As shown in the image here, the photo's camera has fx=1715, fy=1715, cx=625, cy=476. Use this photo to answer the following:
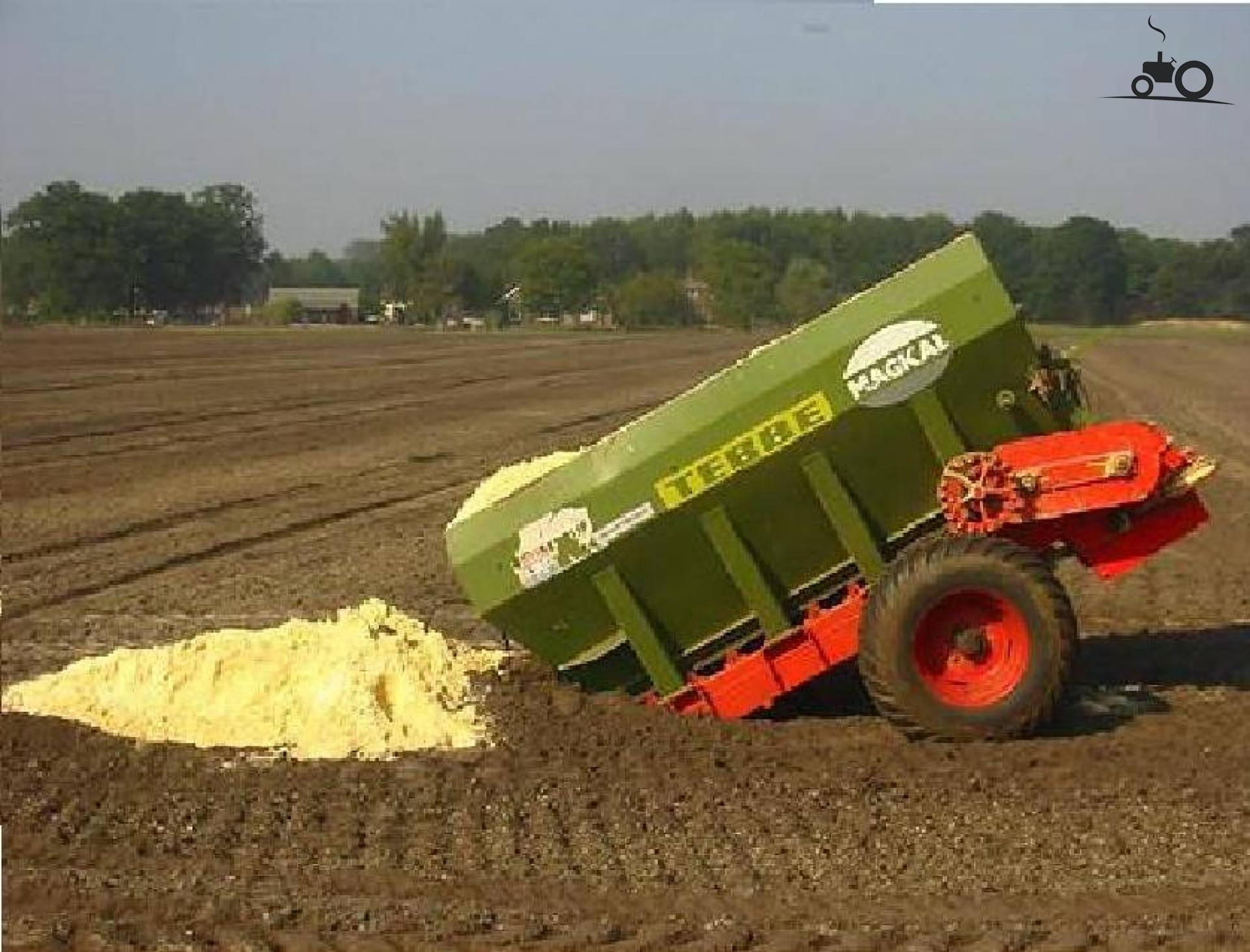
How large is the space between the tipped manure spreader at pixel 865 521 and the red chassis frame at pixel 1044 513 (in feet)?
0.03

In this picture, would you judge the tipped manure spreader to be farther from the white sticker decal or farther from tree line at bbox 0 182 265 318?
tree line at bbox 0 182 265 318

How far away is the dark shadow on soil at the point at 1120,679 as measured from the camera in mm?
8727

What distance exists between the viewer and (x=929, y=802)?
7211 millimetres

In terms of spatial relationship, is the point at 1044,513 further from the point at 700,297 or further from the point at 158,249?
the point at 158,249

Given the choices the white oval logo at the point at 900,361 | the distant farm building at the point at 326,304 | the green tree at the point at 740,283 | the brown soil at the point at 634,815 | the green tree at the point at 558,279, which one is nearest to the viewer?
the brown soil at the point at 634,815

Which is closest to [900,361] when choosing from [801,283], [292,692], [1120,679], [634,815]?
[634,815]

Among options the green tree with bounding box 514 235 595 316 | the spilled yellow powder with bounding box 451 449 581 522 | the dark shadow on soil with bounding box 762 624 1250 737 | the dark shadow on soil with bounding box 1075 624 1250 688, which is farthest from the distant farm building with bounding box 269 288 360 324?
the dark shadow on soil with bounding box 762 624 1250 737

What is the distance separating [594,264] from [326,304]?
25255 millimetres

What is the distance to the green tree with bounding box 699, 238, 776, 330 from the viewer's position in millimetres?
55531

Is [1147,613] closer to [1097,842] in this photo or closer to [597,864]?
[1097,842]

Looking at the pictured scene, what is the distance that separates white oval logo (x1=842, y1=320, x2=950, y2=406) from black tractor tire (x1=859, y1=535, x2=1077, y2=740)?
2.45ft

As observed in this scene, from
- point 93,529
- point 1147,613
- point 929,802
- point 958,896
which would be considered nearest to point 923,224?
point 1147,613

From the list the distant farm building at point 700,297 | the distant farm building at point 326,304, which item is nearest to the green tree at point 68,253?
the distant farm building at point 326,304

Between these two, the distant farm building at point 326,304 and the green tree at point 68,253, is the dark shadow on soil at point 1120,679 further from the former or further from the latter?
the distant farm building at point 326,304
